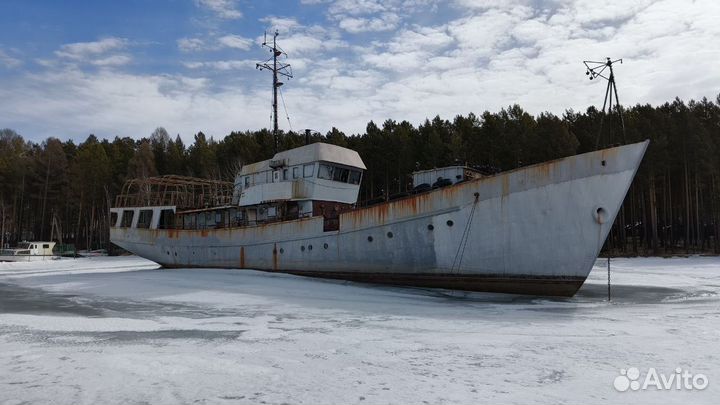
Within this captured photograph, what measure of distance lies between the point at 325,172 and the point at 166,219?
11.5m

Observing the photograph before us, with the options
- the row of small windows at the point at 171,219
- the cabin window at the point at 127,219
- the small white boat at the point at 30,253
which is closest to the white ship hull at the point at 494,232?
the row of small windows at the point at 171,219

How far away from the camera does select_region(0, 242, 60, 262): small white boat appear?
138 feet

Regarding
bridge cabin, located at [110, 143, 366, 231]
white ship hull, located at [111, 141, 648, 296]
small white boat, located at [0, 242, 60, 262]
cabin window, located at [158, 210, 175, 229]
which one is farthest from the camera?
small white boat, located at [0, 242, 60, 262]

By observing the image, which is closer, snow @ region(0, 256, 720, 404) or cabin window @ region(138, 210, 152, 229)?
snow @ region(0, 256, 720, 404)

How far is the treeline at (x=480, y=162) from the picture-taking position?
39.1 metres

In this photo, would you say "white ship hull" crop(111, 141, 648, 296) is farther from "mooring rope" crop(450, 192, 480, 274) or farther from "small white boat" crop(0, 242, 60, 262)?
"small white boat" crop(0, 242, 60, 262)

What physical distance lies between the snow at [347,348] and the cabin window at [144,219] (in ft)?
45.3

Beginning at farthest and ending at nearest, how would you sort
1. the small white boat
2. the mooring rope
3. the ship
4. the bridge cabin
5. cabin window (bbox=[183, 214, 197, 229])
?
the small white boat, cabin window (bbox=[183, 214, 197, 229]), the bridge cabin, the mooring rope, the ship

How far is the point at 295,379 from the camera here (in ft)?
16.8

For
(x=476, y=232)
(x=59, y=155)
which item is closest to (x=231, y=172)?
(x=59, y=155)

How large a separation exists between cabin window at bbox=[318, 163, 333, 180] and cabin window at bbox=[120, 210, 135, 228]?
14589mm

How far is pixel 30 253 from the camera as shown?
43.4 meters

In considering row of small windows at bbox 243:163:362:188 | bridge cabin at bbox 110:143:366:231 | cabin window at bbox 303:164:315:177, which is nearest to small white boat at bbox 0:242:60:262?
bridge cabin at bbox 110:143:366:231

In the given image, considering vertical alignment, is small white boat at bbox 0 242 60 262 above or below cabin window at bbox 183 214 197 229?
below
